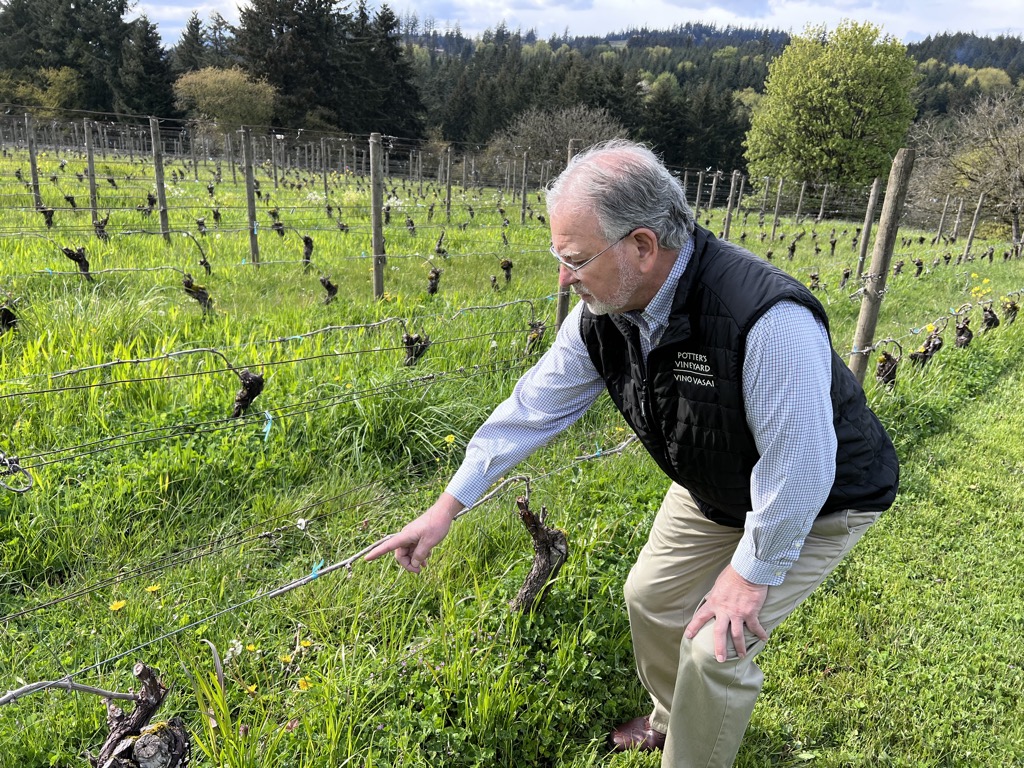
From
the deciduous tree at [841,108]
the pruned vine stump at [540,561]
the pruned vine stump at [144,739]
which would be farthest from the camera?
the deciduous tree at [841,108]

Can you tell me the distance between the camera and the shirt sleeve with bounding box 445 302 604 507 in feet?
6.73

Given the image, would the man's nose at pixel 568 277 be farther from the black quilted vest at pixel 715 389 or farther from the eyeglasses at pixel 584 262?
the black quilted vest at pixel 715 389

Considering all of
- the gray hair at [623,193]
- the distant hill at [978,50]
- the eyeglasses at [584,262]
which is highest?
the distant hill at [978,50]

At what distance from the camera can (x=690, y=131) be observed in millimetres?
51906

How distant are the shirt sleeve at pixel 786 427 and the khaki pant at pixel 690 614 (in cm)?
26

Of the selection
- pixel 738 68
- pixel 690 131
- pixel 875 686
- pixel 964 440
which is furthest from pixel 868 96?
pixel 738 68

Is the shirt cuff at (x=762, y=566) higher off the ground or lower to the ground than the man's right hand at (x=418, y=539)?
higher

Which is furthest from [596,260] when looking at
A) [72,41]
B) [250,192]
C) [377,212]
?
[72,41]

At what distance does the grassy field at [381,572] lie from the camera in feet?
7.11

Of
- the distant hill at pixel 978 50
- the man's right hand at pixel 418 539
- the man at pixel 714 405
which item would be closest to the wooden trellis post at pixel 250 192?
the man's right hand at pixel 418 539

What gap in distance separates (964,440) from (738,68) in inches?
3767

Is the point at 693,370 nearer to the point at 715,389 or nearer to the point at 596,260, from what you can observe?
the point at 715,389

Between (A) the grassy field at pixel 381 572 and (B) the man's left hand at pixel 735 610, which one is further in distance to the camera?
(A) the grassy field at pixel 381 572

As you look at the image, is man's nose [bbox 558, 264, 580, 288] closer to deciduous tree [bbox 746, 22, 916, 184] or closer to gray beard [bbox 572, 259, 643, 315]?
gray beard [bbox 572, 259, 643, 315]
